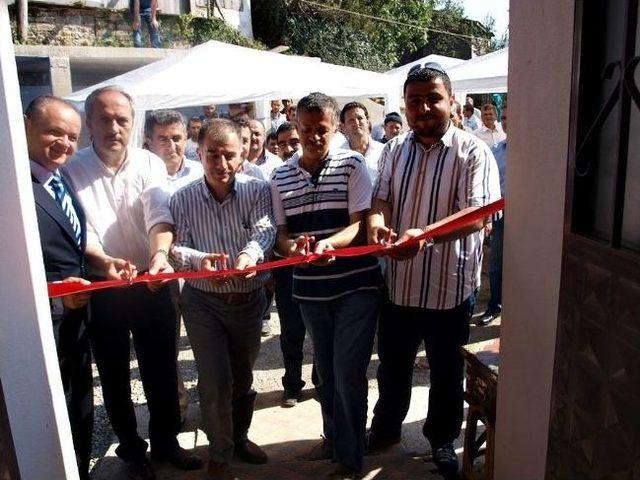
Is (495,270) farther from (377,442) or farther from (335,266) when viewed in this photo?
(335,266)

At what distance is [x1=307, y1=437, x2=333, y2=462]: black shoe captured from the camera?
3.54 m

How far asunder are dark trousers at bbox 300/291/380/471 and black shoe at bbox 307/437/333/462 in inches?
15.1

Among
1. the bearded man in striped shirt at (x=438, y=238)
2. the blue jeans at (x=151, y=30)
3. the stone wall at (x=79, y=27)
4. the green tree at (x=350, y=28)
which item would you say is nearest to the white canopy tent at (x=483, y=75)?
the bearded man in striped shirt at (x=438, y=238)

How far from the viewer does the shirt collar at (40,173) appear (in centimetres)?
283

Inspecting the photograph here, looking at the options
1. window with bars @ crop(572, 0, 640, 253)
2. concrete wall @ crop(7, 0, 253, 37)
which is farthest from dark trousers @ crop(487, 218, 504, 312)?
concrete wall @ crop(7, 0, 253, 37)

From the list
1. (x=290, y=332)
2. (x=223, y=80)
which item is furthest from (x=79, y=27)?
(x=290, y=332)

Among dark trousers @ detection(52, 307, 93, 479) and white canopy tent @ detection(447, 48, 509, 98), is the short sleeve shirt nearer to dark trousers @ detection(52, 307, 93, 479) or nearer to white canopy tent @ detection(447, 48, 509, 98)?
dark trousers @ detection(52, 307, 93, 479)

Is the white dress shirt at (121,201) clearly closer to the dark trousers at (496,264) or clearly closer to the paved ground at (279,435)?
the paved ground at (279,435)

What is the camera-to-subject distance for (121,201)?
3324 millimetres

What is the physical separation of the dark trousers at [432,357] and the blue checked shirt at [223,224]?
2.58ft

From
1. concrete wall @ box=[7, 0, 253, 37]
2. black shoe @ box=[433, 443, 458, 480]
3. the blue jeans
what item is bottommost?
black shoe @ box=[433, 443, 458, 480]

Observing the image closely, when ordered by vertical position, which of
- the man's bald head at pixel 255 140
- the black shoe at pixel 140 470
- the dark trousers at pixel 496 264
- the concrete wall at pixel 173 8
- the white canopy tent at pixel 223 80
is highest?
the concrete wall at pixel 173 8

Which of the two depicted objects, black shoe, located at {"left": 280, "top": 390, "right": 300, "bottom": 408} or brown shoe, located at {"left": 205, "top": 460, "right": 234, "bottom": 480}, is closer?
brown shoe, located at {"left": 205, "top": 460, "right": 234, "bottom": 480}

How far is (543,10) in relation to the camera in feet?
7.05
